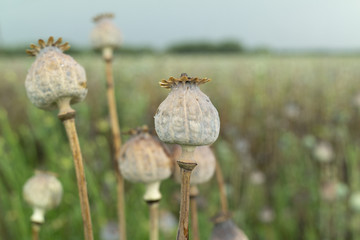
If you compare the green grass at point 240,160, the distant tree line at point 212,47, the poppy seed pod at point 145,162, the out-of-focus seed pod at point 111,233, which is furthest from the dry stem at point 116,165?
the distant tree line at point 212,47

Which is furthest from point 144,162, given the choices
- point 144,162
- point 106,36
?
point 106,36

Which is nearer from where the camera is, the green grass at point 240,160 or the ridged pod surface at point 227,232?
the ridged pod surface at point 227,232

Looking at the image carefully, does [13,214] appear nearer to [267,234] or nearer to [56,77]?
[267,234]

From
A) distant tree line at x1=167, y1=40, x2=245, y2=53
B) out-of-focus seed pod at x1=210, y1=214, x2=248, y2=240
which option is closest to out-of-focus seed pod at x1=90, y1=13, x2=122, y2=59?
out-of-focus seed pod at x1=210, y1=214, x2=248, y2=240

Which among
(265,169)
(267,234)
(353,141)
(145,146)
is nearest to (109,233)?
(145,146)

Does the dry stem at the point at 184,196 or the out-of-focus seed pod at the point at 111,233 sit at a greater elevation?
the dry stem at the point at 184,196

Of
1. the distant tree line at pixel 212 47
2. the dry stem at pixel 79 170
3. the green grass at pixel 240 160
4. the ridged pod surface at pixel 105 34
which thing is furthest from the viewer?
the distant tree line at pixel 212 47

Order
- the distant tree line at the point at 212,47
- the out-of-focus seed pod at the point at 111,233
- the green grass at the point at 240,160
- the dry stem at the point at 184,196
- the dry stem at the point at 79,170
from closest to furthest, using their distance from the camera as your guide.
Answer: the dry stem at the point at 184,196 → the dry stem at the point at 79,170 → the out-of-focus seed pod at the point at 111,233 → the green grass at the point at 240,160 → the distant tree line at the point at 212,47

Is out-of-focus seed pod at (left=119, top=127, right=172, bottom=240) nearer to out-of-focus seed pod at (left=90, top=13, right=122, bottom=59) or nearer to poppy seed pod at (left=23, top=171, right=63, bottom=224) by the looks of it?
poppy seed pod at (left=23, top=171, right=63, bottom=224)

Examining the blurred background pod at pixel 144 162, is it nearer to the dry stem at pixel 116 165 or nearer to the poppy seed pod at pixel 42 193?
the dry stem at pixel 116 165
